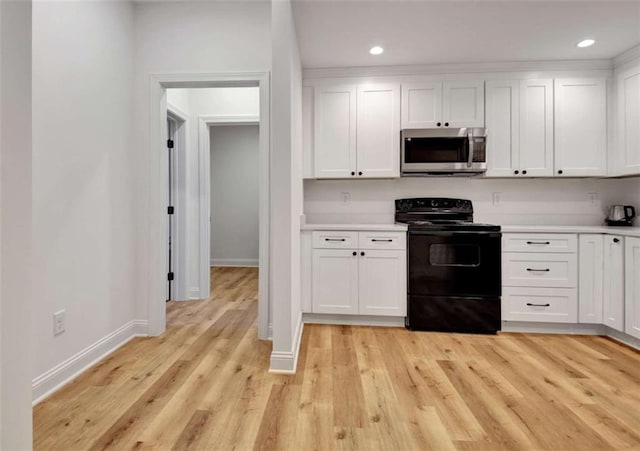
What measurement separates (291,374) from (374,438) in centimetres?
73

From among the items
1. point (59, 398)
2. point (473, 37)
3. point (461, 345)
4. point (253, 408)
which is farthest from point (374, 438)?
point (473, 37)

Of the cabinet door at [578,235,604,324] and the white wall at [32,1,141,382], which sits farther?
the cabinet door at [578,235,604,324]

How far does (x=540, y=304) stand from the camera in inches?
→ 114

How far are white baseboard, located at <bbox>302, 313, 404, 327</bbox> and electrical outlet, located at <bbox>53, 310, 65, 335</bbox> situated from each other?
70.4 inches

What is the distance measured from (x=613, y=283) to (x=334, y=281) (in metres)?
2.24

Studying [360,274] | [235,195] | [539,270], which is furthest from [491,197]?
[235,195]

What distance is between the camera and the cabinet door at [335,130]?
326cm

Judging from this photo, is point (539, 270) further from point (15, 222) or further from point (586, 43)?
point (15, 222)

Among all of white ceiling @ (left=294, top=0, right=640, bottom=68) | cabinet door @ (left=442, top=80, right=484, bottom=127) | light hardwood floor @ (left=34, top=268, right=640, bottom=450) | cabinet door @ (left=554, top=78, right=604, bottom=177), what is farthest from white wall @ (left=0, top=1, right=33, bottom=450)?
cabinet door @ (left=554, top=78, right=604, bottom=177)

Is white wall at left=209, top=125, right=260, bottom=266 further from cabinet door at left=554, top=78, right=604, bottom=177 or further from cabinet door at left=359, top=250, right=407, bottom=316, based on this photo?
cabinet door at left=554, top=78, right=604, bottom=177

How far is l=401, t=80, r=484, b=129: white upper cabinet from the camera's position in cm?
316

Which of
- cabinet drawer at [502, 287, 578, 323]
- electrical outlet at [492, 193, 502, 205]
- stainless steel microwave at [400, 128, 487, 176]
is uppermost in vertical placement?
stainless steel microwave at [400, 128, 487, 176]

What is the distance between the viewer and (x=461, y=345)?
2.64 meters

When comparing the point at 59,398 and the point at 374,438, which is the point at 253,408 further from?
the point at 59,398
